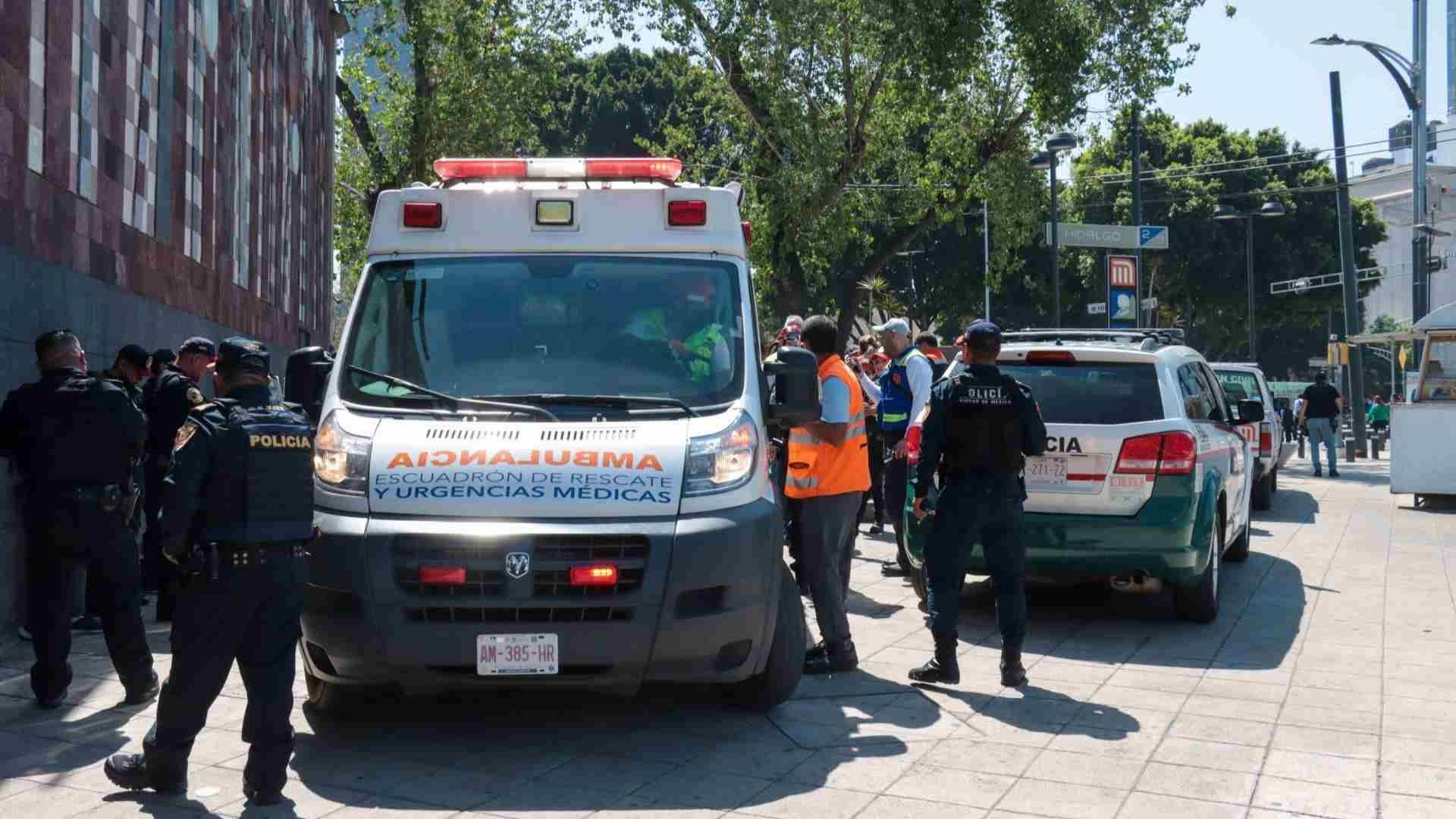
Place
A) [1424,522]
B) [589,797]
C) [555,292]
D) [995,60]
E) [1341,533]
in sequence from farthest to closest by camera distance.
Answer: [995,60]
[1424,522]
[1341,533]
[555,292]
[589,797]

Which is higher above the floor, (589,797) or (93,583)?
(93,583)

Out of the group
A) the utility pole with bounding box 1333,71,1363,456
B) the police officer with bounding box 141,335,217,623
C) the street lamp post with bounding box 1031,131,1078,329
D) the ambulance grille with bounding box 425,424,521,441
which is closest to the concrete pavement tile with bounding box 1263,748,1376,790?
the ambulance grille with bounding box 425,424,521,441

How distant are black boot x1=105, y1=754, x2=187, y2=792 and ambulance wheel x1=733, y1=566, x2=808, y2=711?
245 centimetres

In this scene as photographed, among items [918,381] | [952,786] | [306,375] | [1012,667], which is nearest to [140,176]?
[918,381]

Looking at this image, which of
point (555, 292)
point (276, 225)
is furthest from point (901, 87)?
point (555, 292)

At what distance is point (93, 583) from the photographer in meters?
7.11

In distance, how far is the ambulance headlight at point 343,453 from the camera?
6.04 metres

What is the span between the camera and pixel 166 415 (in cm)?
937

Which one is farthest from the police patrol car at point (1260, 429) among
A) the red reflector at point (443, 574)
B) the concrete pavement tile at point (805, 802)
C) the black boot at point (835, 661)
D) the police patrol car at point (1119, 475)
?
the red reflector at point (443, 574)

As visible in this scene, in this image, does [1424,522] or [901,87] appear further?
[901,87]

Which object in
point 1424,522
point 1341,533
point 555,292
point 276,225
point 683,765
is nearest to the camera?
point 683,765

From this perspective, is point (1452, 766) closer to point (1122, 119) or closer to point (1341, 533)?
point (1341, 533)

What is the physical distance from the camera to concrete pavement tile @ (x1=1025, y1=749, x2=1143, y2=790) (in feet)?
19.3

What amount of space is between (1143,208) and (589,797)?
52.2 metres
